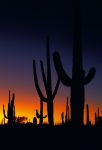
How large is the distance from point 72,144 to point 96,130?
0.99m

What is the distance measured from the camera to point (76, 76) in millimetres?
8617

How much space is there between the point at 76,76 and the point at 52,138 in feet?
6.65

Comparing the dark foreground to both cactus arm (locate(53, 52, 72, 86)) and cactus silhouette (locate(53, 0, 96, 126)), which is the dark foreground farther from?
cactus arm (locate(53, 52, 72, 86))

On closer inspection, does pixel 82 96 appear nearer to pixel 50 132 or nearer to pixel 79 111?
pixel 79 111

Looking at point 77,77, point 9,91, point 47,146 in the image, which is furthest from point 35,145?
point 9,91

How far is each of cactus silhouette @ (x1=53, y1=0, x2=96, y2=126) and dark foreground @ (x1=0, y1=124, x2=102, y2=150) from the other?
73 cm

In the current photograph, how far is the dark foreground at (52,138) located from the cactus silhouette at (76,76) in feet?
2.40

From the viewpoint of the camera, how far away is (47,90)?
40.7ft

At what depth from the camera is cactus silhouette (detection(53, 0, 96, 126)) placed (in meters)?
8.33

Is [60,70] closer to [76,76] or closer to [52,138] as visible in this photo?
[76,76]

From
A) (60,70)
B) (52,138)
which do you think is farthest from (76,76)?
(52,138)

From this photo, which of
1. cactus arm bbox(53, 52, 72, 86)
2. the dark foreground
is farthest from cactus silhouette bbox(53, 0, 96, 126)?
the dark foreground

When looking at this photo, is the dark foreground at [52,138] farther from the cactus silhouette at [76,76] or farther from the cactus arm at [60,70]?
the cactus arm at [60,70]

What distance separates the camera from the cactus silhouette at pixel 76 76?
833 centimetres
